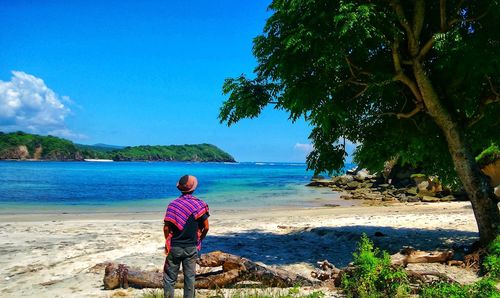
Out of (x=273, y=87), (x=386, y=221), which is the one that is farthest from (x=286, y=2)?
(x=386, y=221)

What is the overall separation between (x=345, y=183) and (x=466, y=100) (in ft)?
144

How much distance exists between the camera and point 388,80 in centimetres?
993

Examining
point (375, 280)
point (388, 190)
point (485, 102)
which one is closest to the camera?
point (375, 280)

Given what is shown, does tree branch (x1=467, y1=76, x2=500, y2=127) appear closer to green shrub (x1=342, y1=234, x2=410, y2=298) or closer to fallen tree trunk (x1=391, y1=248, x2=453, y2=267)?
fallen tree trunk (x1=391, y1=248, x2=453, y2=267)

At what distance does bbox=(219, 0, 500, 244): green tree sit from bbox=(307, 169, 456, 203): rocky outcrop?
415 inches

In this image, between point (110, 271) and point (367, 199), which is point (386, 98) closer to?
point (110, 271)

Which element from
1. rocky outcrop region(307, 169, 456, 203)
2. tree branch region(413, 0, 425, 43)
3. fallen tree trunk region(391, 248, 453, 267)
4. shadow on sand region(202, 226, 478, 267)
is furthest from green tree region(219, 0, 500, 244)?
rocky outcrop region(307, 169, 456, 203)

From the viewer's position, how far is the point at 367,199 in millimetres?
37312

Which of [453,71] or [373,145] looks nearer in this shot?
[453,71]

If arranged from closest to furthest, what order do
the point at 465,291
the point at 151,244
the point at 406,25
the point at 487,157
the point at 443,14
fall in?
the point at 465,291
the point at 443,14
the point at 406,25
the point at 151,244
the point at 487,157

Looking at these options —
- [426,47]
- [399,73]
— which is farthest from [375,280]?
[426,47]

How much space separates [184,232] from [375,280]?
3442 millimetres

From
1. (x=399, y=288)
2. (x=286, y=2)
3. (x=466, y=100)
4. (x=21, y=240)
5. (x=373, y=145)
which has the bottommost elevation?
(x=21, y=240)

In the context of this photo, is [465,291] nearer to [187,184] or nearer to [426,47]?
[187,184]
